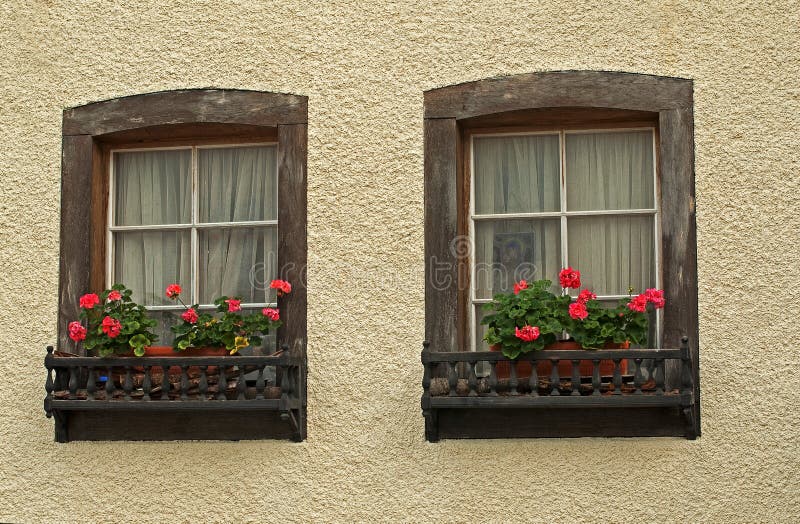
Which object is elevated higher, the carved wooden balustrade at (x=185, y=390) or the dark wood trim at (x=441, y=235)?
the dark wood trim at (x=441, y=235)

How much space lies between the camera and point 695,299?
5.77 metres

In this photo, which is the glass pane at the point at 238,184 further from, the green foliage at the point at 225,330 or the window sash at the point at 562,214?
the window sash at the point at 562,214

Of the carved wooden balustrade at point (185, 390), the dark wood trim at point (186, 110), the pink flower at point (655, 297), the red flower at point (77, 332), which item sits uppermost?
the dark wood trim at point (186, 110)

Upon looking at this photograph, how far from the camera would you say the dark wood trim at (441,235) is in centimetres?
599

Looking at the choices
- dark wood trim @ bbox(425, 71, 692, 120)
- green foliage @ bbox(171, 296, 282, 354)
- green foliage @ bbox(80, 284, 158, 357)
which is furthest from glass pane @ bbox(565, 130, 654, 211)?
green foliage @ bbox(80, 284, 158, 357)

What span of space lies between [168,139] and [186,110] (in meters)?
0.27

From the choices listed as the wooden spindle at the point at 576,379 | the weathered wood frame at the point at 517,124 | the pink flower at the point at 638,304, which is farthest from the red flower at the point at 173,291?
the pink flower at the point at 638,304

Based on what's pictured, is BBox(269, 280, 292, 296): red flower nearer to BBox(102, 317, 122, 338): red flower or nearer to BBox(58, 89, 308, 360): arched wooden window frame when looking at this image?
BBox(58, 89, 308, 360): arched wooden window frame

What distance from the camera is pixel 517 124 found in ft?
20.4

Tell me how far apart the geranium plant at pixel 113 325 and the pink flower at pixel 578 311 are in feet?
6.70

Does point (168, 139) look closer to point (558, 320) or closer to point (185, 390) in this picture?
point (185, 390)

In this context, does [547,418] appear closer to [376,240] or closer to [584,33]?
[376,240]

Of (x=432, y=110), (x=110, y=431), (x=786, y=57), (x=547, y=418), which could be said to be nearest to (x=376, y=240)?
(x=432, y=110)

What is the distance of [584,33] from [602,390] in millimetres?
1733
